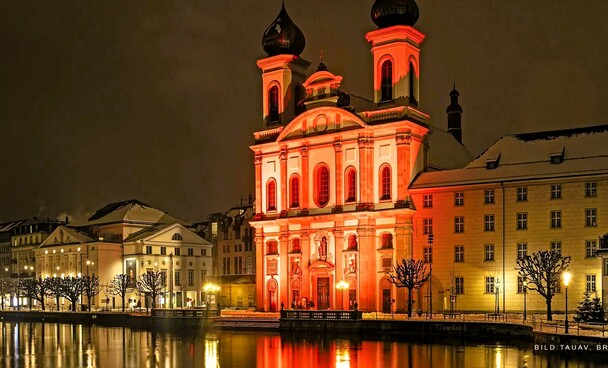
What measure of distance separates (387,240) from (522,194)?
13550 millimetres

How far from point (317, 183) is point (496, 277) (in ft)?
67.9

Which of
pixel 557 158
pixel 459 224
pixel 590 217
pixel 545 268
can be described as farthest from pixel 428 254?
pixel 545 268

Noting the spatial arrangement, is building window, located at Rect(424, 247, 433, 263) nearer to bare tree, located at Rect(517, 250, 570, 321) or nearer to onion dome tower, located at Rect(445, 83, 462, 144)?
bare tree, located at Rect(517, 250, 570, 321)

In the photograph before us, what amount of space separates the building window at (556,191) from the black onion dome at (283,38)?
32.6 meters

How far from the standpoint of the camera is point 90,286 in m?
111

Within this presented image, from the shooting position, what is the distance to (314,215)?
85750mm

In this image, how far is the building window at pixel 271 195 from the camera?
9038 cm

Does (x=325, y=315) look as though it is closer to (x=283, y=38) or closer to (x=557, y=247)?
(x=557, y=247)

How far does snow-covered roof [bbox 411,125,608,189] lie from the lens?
72.5 metres

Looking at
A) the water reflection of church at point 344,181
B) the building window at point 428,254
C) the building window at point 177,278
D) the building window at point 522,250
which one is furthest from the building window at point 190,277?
the building window at point 522,250

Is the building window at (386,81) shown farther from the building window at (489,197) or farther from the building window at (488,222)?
the building window at (488,222)

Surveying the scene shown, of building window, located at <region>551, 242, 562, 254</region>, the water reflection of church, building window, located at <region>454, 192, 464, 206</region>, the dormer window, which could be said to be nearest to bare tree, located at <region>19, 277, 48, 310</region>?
the water reflection of church

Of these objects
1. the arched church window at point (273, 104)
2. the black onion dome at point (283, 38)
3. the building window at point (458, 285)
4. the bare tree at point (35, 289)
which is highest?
the black onion dome at point (283, 38)

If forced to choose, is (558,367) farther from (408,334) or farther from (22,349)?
(22,349)
